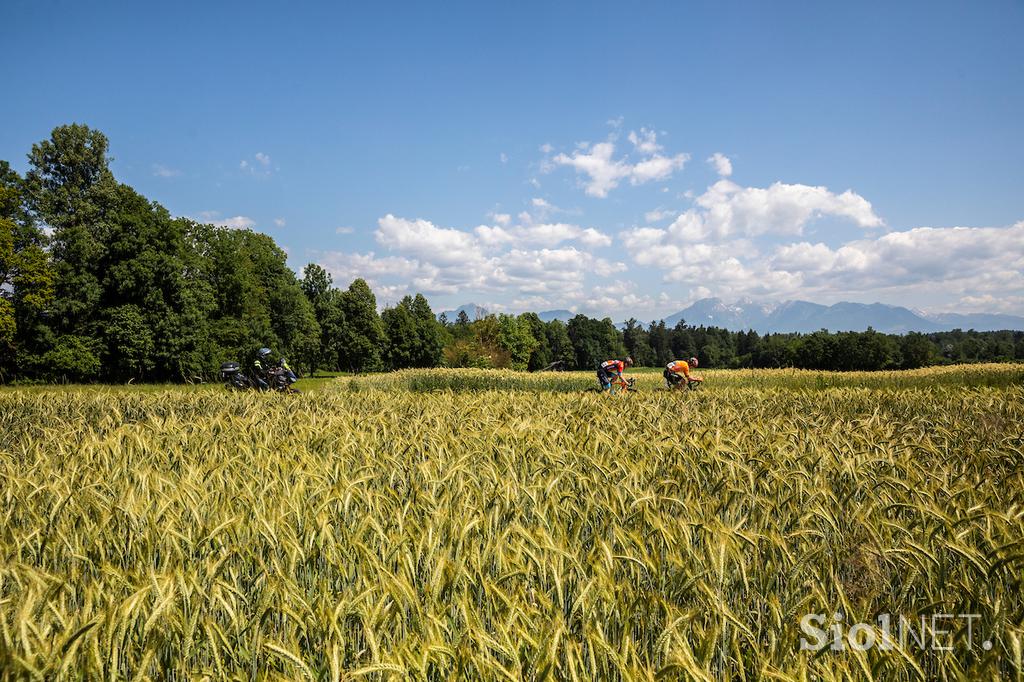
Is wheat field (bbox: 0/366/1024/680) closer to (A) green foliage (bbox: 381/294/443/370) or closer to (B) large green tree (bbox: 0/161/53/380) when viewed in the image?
(B) large green tree (bbox: 0/161/53/380)

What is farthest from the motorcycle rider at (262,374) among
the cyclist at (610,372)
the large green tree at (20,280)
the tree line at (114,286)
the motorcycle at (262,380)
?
the large green tree at (20,280)

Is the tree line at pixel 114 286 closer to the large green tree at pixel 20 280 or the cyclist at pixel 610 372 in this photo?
the large green tree at pixel 20 280

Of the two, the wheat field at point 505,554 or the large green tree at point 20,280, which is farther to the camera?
the large green tree at point 20,280

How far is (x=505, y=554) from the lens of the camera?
218 centimetres

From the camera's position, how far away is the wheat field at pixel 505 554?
5.05 ft

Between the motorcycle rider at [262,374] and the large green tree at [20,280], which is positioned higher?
the large green tree at [20,280]

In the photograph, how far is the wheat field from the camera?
1.54 m

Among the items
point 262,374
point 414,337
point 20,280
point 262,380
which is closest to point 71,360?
point 20,280

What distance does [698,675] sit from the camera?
125 centimetres

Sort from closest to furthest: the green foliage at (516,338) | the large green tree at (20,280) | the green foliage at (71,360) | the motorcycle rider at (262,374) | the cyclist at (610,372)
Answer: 1. the cyclist at (610,372)
2. the motorcycle rider at (262,374)
3. the large green tree at (20,280)
4. the green foliage at (71,360)
5. the green foliage at (516,338)

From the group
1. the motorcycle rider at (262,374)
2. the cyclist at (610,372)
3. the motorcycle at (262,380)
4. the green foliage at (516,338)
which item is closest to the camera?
the cyclist at (610,372)

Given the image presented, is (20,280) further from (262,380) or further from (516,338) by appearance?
(516,338)

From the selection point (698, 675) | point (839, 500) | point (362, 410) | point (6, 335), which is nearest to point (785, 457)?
point (839, 500)

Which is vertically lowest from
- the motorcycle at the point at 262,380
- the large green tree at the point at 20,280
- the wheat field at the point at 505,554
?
the motorcycle at the point at 262,380
